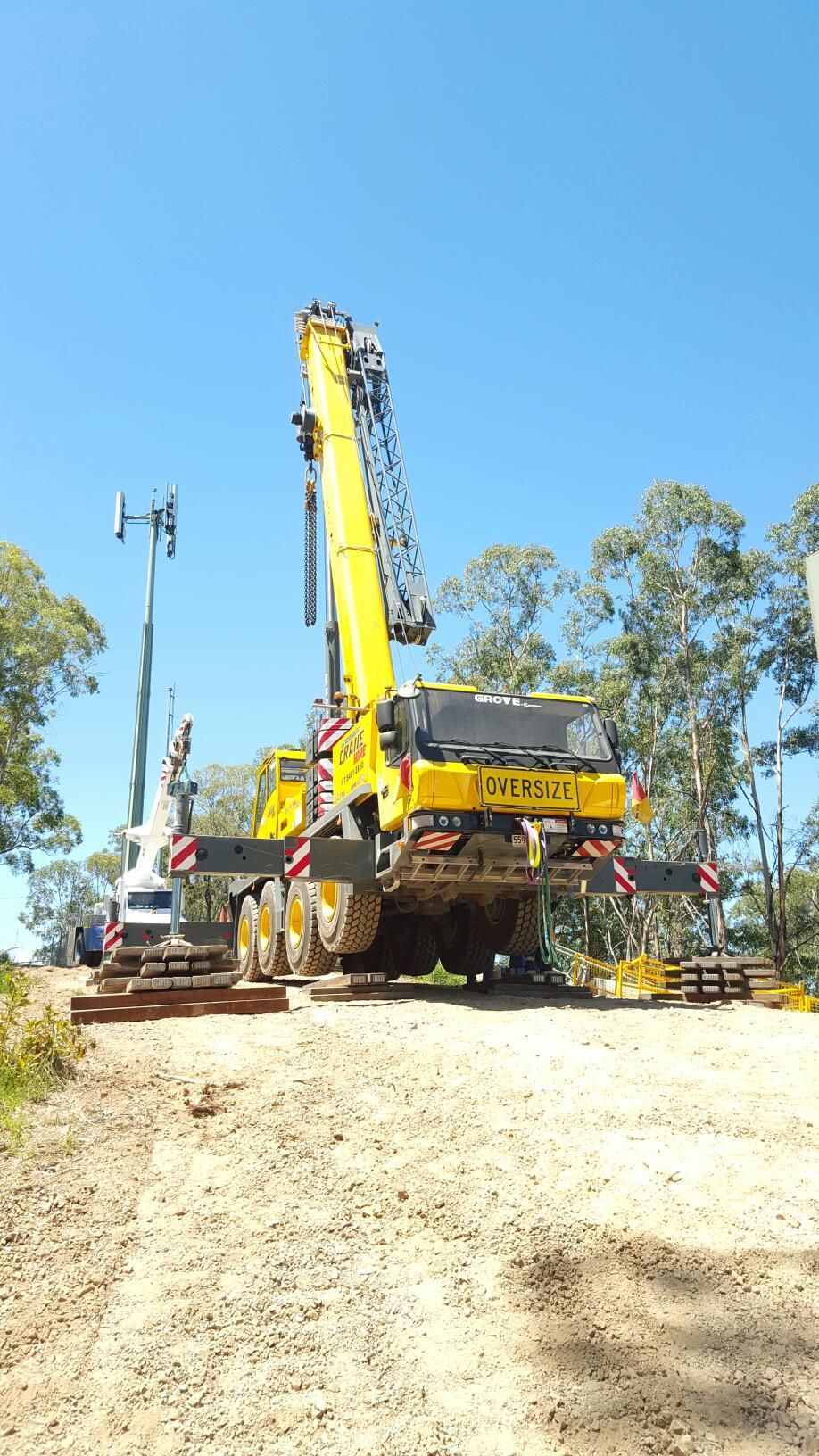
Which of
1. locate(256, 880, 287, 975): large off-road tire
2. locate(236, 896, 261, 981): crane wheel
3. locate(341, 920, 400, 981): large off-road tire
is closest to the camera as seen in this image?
locate(341, 920, 400, 981): large off-road tire

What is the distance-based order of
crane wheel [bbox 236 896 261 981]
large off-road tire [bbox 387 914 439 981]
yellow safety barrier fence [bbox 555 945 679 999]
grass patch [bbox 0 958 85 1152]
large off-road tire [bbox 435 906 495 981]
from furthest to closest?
yellow safety barrier fence [bbox 555 945 679 999] → crane wheel [bbox 236 896 261 981] → large off-road tire [bbox 387 914 439 981] → large off-road tire [bbox 435 906 495 981] → grass patch [bbox 0 958 85 1152]

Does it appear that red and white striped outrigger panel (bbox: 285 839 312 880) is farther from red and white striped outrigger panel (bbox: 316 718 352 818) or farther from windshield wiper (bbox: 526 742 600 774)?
windshield wiper (bbox: 526 742 600 774)

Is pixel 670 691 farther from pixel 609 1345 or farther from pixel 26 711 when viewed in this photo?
pixel 609 1345

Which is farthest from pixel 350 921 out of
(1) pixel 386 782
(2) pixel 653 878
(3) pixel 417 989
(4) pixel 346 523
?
(4) pixel 346 523

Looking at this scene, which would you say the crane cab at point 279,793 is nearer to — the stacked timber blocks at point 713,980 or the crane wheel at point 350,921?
the crane wheel at point 350,921

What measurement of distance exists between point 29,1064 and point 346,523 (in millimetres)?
8790

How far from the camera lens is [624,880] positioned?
10836 millimetres

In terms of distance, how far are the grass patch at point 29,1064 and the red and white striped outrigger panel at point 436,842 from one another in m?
3.68

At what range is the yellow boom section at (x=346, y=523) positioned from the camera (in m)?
11.6

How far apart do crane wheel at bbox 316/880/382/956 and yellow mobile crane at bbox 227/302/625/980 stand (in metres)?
0.02

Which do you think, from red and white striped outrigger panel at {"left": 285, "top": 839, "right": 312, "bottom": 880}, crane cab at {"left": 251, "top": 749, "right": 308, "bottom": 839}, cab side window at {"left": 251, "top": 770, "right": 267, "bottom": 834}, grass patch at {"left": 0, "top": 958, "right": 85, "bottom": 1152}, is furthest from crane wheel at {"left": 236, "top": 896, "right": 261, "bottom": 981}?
grass patch at {"left": 0, "top": 958, "right": 85, "bottom": 1152}

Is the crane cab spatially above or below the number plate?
above

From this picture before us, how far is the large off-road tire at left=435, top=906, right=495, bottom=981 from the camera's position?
1135 centimetres

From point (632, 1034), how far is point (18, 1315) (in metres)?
5.00
